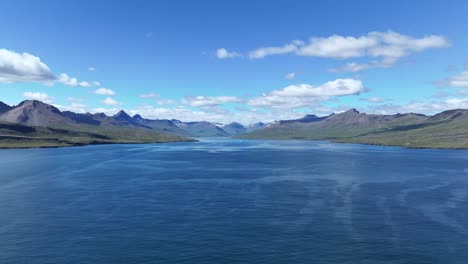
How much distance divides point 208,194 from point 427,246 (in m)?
70.7

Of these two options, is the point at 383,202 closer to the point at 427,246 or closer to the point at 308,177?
the point at 427,246

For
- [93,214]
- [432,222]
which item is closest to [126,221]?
[93,214]

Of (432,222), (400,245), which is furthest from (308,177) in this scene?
(400,245)

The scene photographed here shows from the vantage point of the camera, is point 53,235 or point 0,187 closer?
point 53,235

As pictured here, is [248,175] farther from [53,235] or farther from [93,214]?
[53,235]

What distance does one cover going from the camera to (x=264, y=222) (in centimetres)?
9194

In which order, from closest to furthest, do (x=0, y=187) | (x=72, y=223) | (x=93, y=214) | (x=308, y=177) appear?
(x=72, y=223) < (x=93, y=214) < (x=0, y=187) < (x=308, y=177)

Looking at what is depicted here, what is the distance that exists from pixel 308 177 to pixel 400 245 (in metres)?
97.1

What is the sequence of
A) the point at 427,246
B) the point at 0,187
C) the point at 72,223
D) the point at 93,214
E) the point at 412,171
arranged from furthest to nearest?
the point at 412,171 → the point at 0,187 → the point at 93,214 → the point at 72,223 → the point at 427,246

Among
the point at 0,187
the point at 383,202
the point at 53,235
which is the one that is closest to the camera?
the point at 53,235

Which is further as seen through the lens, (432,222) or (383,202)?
(383,202)

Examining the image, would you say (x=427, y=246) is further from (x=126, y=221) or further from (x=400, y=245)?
(x=126, y=221)

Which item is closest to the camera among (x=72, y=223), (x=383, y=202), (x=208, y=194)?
(x=72, y=223)

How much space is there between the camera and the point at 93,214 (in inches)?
3903
